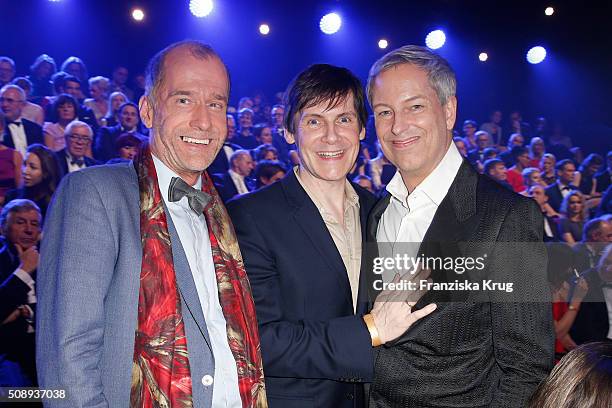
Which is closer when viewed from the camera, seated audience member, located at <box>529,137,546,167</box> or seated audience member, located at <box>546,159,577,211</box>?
seated audience member, located at <box>546,159,577,211</box>

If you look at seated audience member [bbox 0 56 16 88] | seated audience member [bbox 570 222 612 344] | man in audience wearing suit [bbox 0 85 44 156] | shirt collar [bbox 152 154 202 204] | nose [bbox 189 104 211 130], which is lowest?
seated audience member [bbox 570 222 612 344]

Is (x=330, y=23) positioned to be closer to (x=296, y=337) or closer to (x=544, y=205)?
(x=544, y=205)

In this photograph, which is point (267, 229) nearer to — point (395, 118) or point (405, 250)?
point (405, 250)

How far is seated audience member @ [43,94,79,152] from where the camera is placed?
6.22 m

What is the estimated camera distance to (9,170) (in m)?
5.05

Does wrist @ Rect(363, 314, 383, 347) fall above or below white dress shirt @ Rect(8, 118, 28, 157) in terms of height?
below

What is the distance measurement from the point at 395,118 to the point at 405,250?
526mm

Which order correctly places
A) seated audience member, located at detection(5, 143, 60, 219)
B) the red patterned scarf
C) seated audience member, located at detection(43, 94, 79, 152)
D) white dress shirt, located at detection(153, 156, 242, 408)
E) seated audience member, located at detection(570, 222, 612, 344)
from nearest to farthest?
1. the red patterned scarf
2. white dress shirt, located at detection(153, 156, 242, 408)
3. seated audience member, located at detection(570, 222, 612, 344)
4. seated audience member, located at detection(5, 143, 60, 219)
5. seated audience member, located at detection(43, 94, 79, 152)

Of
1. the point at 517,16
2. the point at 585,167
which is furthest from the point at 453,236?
the point at 517,16

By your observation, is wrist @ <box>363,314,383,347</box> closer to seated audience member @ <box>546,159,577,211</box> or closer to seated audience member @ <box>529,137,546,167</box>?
seated audience member @ <box>546,159,577,211</box>

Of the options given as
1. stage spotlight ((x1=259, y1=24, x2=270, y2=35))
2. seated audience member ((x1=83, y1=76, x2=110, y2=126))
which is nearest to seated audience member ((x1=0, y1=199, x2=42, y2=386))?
seated audience member ((x1=83, y1=76, x2=110, y2=126))

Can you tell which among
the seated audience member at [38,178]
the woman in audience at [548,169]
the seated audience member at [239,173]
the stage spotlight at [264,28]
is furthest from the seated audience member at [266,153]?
the stage spotlight at [264,28]

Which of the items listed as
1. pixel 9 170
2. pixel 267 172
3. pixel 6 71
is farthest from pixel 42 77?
pixel 267 172

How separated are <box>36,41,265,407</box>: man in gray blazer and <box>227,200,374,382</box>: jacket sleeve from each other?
111 millimetres
